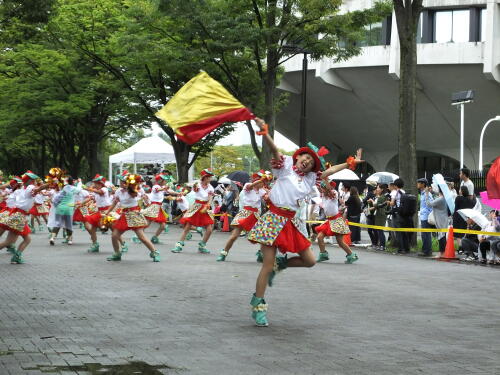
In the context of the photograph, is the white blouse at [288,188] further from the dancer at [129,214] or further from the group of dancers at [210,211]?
the dancer at [129,214]

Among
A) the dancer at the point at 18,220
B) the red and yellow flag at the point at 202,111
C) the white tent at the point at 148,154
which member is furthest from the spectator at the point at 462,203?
the white tent at the point at 148,154

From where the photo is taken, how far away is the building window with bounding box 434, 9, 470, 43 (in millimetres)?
43781

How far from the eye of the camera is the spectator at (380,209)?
22.0 metres

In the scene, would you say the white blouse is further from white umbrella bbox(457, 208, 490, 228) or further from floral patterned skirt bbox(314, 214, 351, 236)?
white umbrella bbox(457, 208, 490, 228)

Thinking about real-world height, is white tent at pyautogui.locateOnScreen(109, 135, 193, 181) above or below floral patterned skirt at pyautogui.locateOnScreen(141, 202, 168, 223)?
above

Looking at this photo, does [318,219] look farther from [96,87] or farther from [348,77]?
[348,77]

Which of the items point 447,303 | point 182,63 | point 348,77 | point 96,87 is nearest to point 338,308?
point 447,303

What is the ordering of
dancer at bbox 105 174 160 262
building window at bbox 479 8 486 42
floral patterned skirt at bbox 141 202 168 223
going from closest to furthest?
dancer at bbox 105 174 160 262
floral patterned skirt at bbox 141 202 168 223
building window at bbox 479 8 486 42

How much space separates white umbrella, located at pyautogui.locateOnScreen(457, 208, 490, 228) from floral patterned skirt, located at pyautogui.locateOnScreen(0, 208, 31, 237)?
870 cm

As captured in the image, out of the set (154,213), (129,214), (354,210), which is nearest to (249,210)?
(129,214)

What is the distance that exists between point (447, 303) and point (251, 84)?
2111 cm

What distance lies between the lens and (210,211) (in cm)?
1952

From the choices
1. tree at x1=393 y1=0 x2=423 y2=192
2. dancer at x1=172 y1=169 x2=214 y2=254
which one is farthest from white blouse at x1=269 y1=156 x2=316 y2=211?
tree at x1=393 y1=0 x2=423 y2=192

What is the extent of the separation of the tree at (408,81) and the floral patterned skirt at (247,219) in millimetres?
5460
